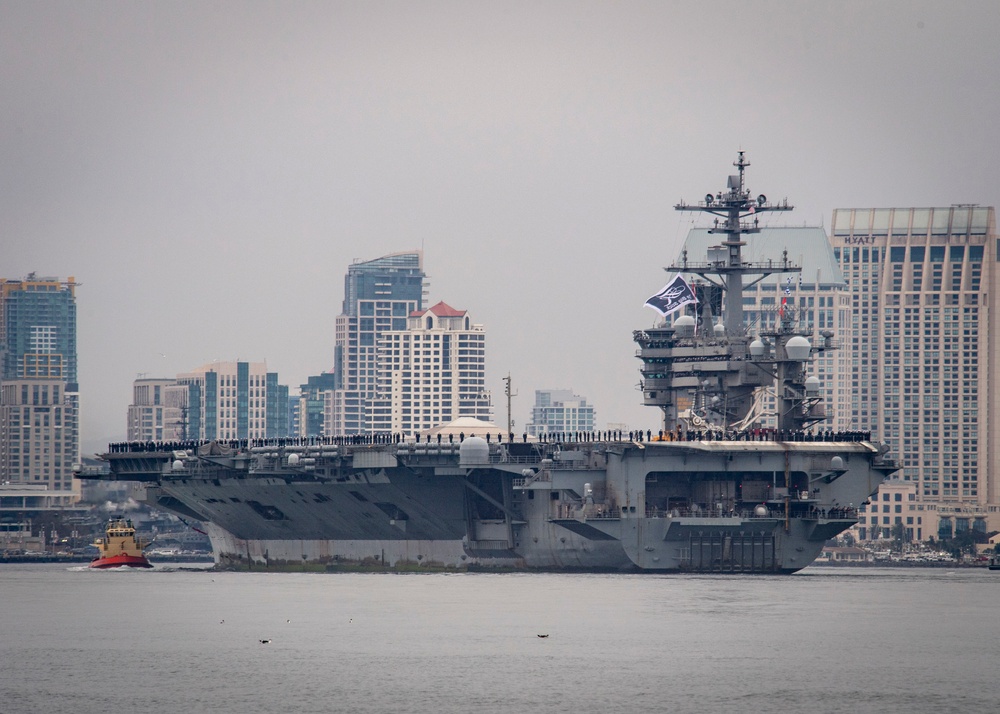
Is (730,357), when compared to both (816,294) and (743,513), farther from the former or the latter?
(816,294)

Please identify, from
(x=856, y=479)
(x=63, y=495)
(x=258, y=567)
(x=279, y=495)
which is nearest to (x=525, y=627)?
(x=856, y=479)

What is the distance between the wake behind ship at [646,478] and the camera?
60906 millimetres

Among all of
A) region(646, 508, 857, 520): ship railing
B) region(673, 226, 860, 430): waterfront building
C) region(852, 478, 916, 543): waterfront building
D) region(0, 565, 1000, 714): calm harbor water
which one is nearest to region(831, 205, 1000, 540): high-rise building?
region(852, 478, 916, 543): waterfront building

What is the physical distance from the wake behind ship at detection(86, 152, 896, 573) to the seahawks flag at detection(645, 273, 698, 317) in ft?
0.22

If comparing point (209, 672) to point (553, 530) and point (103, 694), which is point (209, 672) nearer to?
point (103, 694)

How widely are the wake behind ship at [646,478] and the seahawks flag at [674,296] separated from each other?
69mm

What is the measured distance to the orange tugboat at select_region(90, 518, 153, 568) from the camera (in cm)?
8638

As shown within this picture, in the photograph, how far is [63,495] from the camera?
15538cm

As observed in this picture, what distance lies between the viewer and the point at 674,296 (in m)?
67.1

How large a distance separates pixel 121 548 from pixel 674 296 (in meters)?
31.7

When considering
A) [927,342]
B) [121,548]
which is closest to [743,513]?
[121,548]

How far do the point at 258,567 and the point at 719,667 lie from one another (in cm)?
3376

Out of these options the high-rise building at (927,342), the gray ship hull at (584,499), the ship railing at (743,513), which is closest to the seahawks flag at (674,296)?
the gray ship hull at (584,499)

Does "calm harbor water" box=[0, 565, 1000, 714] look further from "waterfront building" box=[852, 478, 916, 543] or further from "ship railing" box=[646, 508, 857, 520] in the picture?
"waterfront building" box=[852, 478, 916, 543]
